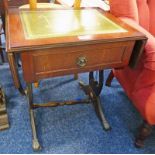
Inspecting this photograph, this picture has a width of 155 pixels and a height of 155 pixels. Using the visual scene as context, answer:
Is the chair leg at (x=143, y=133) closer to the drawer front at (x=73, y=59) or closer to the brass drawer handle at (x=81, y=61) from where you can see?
the drawer front at (x=73, y=59)

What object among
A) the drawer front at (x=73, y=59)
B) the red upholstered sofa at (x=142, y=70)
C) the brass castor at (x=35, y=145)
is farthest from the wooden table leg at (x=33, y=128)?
the red upholstered sofa at (x=142, y=70)

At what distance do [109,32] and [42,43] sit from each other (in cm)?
34

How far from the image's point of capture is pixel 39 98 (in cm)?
152

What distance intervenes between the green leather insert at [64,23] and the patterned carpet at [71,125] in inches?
27.5

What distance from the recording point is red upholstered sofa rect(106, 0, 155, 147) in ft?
3.18

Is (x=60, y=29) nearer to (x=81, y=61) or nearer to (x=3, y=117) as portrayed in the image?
(x=81, y=61)

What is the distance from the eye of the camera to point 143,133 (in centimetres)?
113

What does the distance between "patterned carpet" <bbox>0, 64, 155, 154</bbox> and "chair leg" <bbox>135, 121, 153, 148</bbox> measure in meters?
0.04

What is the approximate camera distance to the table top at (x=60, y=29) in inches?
30.2

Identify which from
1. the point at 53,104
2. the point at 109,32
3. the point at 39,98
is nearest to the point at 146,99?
the point at 109,32

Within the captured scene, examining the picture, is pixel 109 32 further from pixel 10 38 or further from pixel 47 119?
pixel 47 119

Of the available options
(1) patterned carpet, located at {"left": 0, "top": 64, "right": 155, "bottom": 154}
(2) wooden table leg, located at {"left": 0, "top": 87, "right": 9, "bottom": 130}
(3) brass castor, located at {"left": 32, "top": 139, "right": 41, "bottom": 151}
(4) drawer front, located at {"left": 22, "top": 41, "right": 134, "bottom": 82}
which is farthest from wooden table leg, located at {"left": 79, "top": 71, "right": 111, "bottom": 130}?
(2) wooden table leg, located at {"left": 0, "top": 87, "right": 9, "bottom": 130}

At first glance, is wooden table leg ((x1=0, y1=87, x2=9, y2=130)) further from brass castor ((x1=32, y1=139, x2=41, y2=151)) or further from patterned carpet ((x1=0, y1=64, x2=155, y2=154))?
brass castor ((x1=32, y1=139, x2=41, y2=151))

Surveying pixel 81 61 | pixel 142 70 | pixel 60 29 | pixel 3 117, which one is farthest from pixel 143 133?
pixel 3 117
